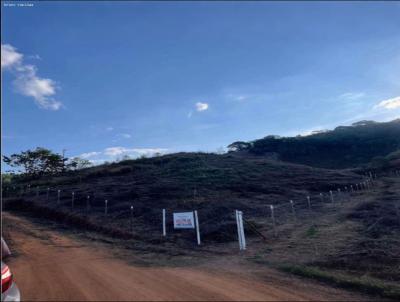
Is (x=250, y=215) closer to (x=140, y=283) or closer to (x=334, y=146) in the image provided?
(x=140, y=283)

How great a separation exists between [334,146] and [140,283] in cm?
10395

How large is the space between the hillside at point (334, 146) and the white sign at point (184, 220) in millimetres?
79843

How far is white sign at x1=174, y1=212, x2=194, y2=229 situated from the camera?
50.7 ft

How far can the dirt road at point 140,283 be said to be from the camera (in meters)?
6.89

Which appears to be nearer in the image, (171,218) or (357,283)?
(357,283)

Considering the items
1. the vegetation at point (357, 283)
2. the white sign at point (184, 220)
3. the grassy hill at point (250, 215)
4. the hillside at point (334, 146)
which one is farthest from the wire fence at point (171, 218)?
the hillside at point (334, 146)

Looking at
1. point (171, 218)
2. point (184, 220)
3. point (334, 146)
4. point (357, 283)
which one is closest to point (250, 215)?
point (171, 218)

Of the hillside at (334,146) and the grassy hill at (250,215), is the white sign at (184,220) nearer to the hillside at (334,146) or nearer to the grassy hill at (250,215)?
the grassy hill at (250,215)

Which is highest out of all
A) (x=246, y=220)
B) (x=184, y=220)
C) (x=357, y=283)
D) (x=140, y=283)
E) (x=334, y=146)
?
(x=334, y=146)

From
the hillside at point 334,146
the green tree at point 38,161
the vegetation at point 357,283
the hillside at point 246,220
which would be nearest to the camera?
the vegetation at point 357,283

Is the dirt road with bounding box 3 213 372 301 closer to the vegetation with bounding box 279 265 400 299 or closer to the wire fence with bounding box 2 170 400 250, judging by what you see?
the vegetation with bounding box 279 265 400 299

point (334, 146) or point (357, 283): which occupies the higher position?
point (334, 146)

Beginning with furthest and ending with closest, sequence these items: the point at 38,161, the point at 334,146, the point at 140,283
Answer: the point at 334,146 → the point at 38,161 → the point at 140,283

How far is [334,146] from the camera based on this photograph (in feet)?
340
